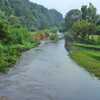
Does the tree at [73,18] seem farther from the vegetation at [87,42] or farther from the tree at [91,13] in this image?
the tree at [91,13]

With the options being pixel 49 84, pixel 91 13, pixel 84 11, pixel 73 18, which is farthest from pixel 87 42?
pixel 73 18

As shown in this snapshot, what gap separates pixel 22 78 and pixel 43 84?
3743 mm

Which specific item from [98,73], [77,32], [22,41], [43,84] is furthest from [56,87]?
[77,32]

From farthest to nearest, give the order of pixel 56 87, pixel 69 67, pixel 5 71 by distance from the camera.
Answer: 1. pixel 69 67
2. pixel 5 71
3. pixel 56 87

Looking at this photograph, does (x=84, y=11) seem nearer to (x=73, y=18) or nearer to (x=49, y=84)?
→ (x=73, y=18)

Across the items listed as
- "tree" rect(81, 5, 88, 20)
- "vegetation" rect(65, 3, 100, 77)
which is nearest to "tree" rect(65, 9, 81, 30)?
"tree" rect(81, 5, 88, 20)

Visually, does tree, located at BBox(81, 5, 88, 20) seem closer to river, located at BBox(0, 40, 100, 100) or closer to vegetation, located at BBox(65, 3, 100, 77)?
vegetation, located at BBox(65, 3, 100, 77)

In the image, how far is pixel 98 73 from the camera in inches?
1547

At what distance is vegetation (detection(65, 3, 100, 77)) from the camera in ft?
156

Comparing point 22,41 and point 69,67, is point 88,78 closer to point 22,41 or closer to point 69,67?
point 69,67

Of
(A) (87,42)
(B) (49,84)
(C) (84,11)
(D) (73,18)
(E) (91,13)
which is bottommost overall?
(A) (87,42)

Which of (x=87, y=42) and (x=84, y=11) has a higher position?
(x=84, y=11)

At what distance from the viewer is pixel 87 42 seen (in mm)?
85062

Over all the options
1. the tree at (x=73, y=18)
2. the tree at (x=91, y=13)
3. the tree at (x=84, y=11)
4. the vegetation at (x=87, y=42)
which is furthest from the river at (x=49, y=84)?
the tree at (x=73, y=18)
